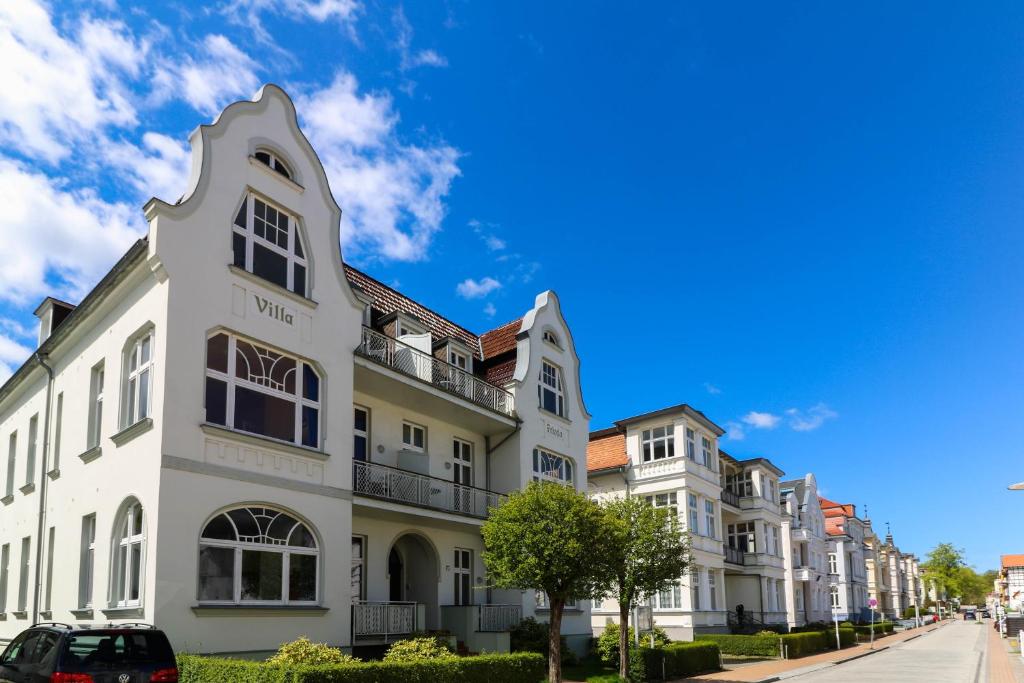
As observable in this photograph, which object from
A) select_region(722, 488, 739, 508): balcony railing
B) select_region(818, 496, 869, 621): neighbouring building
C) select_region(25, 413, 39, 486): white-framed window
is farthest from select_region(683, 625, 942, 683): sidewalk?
select_region(818, 496, 869, 621): neighbouring building

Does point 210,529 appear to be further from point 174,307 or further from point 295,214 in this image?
point 295,214

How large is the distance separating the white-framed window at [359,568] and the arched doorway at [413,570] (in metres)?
2.00

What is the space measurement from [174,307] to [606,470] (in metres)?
26.0

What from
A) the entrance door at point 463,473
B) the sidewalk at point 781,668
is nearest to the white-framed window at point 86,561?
the entrance door at point 463,473

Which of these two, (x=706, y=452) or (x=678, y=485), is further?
(x=706, y=452)

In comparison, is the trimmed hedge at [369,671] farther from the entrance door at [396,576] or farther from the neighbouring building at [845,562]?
the neighbouring building at [845,562]

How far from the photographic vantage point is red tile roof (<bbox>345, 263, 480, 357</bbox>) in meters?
23.2

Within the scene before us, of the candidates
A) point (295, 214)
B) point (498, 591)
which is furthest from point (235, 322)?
point (498, 591)

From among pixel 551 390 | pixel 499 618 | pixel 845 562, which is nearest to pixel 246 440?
pixel 499 618

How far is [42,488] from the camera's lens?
65.1ft

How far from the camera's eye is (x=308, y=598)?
54.8 ft

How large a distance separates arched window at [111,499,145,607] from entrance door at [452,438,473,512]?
31.3ft

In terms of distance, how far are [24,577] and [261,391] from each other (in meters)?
9.61

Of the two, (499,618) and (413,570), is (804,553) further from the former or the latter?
(413,570)
